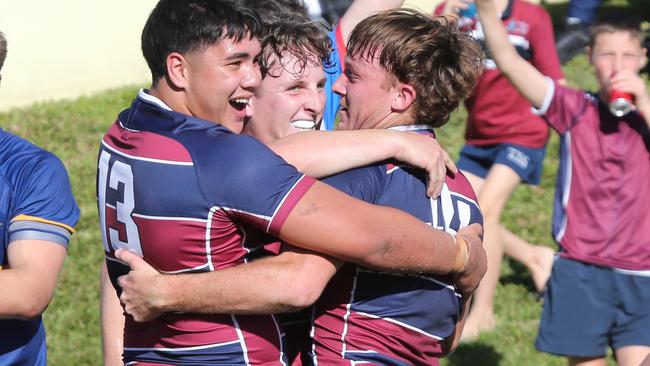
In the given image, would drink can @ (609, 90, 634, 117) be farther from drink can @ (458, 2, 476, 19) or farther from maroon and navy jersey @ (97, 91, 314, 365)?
maroon and navy jersey @ (97, 91, 314, 365)

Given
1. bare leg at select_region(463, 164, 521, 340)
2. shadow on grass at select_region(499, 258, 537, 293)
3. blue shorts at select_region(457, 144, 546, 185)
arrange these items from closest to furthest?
bare leg at select_region(463, 164, 521, 340)
blue shorts at select_region(457, 144, 546, 185)
shadow on grass at select_region(499, 258, 537, 293)

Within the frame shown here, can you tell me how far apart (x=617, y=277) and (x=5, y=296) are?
9.29 feet

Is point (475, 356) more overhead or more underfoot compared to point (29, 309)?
more underfoot

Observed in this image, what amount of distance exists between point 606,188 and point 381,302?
2290 millimetres

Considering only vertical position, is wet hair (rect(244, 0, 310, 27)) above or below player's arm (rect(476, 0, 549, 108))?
above

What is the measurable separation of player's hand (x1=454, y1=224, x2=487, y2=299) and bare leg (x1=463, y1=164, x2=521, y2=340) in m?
Answer: 3.25

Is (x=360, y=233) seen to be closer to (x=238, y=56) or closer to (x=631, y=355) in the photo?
(x=238, y=56)

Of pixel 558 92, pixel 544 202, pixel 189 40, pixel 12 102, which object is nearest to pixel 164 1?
pixel 189 40

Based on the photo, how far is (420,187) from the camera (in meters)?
3.21

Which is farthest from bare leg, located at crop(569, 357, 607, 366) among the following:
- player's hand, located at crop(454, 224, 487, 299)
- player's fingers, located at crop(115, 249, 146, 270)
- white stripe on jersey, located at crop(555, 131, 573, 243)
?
player's fingers, located at crop(115, 249, 146, 270)

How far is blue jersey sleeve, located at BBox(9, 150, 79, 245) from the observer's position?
138 inches

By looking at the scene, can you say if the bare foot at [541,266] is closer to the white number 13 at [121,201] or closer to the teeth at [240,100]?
the teeth at [240,100]

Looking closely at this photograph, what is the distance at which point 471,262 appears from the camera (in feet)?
10.7

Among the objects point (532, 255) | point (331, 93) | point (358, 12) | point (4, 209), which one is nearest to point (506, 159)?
point (532, 255)
